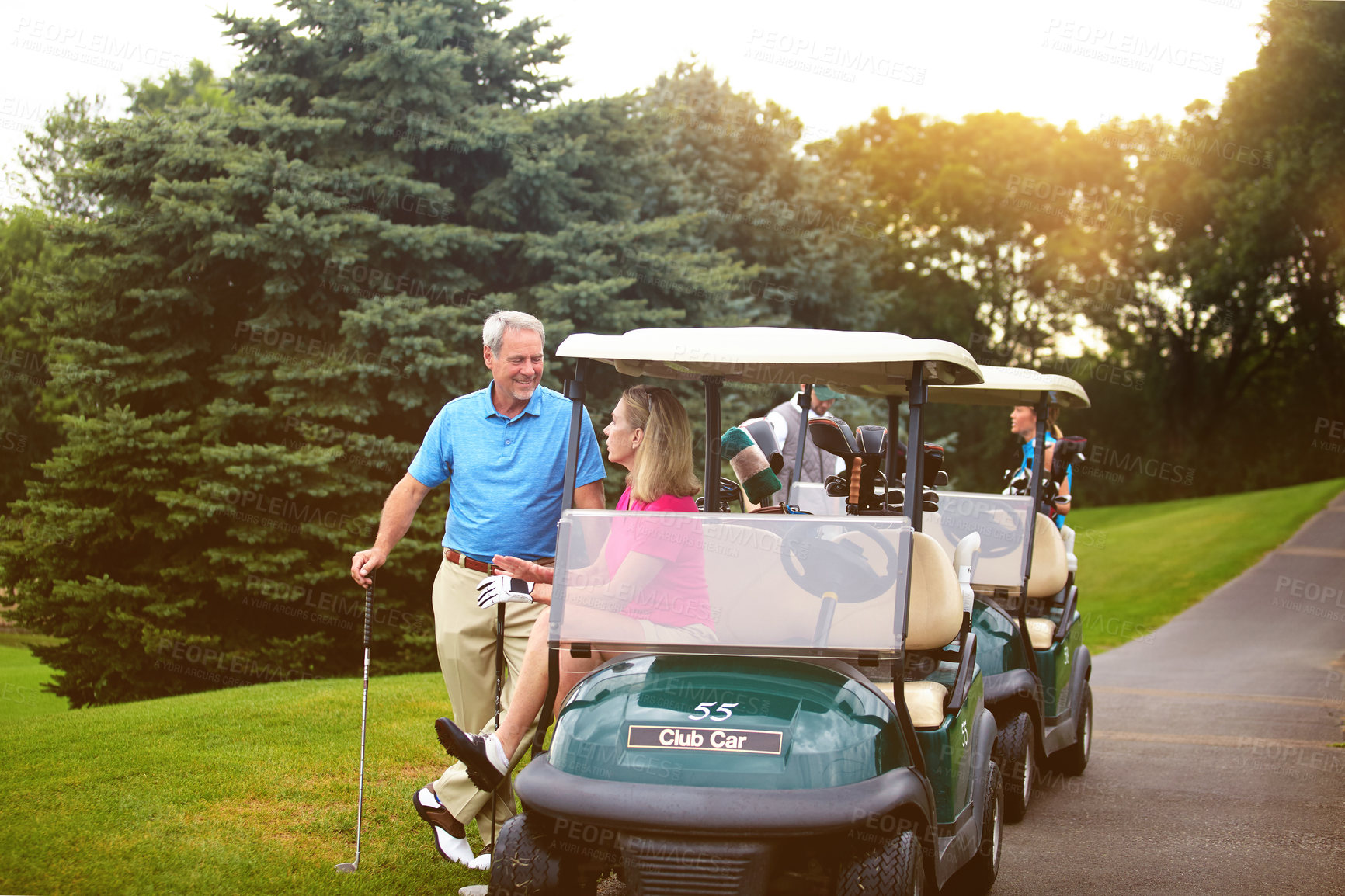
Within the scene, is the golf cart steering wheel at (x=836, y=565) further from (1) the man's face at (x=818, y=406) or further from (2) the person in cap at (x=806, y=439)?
(1) the man's face at (x=818, y=406)

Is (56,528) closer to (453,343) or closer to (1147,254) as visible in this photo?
(453,343)

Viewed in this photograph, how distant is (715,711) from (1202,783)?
15.1ft

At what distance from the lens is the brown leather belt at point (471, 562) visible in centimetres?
449

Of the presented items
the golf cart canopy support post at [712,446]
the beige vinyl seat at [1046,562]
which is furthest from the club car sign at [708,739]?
the beige vinyl seat at [1046,562]

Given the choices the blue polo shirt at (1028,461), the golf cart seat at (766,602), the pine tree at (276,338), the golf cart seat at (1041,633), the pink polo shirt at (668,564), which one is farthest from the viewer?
the pine tree at (276,338)

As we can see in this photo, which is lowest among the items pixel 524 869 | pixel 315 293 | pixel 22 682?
pixel 22 682

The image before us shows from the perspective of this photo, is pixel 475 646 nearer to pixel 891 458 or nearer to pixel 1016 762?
pixel 891 458

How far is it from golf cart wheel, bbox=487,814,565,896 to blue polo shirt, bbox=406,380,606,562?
1.38 metres

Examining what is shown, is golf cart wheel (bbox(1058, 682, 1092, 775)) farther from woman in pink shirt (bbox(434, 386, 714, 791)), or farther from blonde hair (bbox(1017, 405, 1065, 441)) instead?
woman in pink shirt (bbox(434, 386, 714, 791))

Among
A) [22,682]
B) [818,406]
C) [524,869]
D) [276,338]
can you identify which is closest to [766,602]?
[524,869]

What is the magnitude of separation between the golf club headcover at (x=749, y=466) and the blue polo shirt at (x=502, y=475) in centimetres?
71

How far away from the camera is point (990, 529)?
6523 mm

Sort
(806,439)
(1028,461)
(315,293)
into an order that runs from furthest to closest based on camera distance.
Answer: (315,293) < (806,439) < (1028,461)

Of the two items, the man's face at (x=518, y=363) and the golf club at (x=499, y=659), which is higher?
the man's face at (x=518, y=363)
